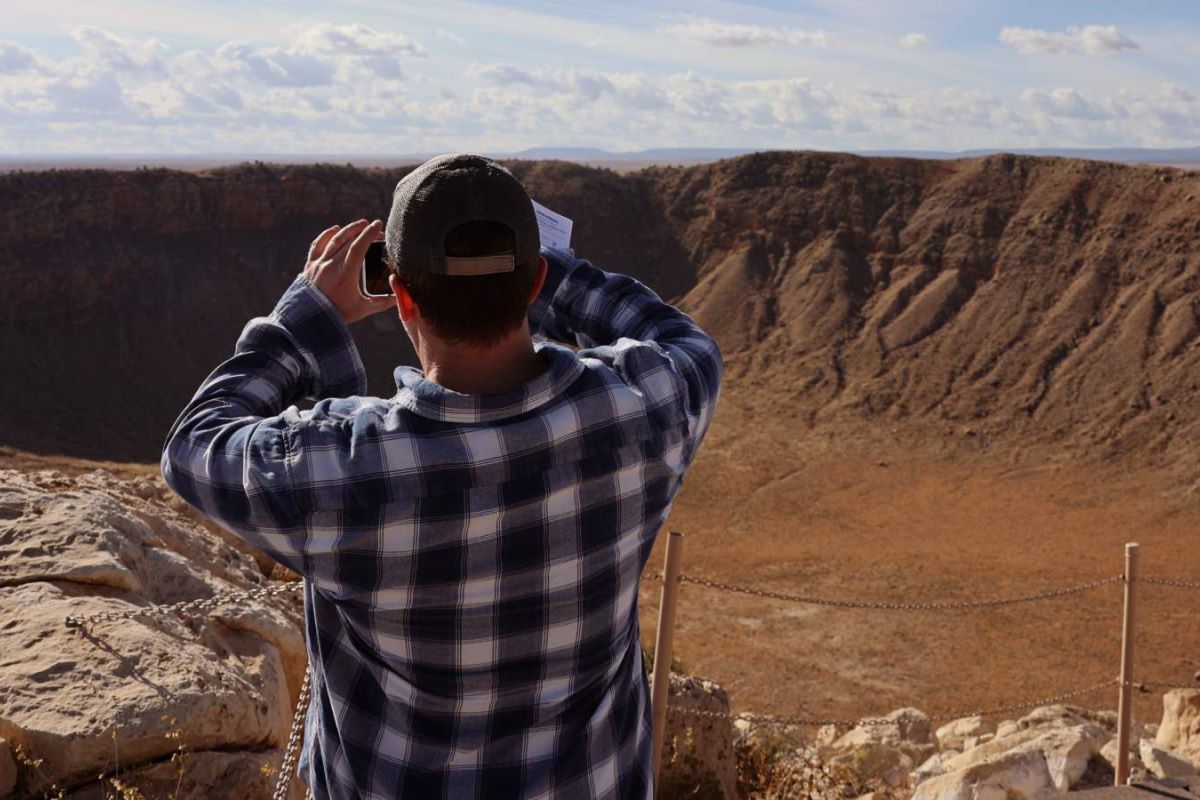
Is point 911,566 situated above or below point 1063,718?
below

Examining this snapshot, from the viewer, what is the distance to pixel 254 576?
6.40 meters

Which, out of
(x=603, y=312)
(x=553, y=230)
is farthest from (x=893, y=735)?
(x=553, y=230)

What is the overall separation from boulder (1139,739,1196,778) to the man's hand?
257 inches

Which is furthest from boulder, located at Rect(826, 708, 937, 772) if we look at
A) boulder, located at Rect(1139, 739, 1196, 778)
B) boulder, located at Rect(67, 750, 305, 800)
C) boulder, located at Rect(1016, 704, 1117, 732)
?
boulder, located at Rect(67, 750, 305, 800)

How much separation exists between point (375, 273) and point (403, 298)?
233 mm

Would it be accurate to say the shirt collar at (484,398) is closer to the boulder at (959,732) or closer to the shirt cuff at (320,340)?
the shirt cuff at (320,340)

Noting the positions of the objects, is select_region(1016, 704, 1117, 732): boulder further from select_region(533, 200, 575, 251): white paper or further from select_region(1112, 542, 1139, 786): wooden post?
select_region(533, 200, 575, 251): white paper

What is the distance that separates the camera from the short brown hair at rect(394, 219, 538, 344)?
5.23 ft

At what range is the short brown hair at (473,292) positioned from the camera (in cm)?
159

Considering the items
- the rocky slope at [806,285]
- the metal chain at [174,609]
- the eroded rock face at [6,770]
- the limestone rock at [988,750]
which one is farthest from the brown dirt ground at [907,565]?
the eroded rock face at [6,770]

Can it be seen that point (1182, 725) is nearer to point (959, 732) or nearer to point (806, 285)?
point (959, 732)

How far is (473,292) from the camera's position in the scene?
5.26 feet

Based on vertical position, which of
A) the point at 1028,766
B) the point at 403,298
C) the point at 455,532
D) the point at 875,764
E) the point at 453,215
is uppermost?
the point at 453,215

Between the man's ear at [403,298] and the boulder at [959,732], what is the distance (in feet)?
29.9
